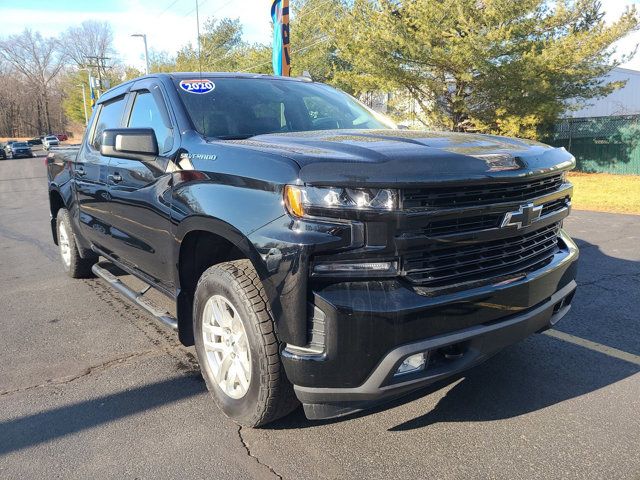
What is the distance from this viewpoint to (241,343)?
2.77 meters

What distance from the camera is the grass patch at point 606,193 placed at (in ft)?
37.5

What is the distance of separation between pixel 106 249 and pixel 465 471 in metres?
3.51

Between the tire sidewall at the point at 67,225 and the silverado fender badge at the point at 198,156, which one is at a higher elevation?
the silverado fender badge at the point at 198,156

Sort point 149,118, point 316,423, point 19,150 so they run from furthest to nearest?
point 19,150, point 149,118, point 316,423

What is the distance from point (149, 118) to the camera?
3787mm

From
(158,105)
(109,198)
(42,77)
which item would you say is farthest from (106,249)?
(42,77)

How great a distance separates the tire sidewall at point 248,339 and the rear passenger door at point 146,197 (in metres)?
0.47

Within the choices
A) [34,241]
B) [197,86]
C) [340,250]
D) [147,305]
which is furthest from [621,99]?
[340,250]

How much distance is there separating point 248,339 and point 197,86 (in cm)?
195

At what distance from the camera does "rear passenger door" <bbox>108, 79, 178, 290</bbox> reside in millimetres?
3316

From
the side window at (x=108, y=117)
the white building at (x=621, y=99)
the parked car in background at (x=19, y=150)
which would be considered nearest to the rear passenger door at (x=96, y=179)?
the side window at (x=108, y=117)

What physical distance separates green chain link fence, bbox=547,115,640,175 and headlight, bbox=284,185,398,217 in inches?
770

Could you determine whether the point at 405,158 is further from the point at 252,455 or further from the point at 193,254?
the point at 252,455

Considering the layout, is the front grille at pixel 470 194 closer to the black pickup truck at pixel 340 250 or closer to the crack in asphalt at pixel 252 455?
the black pickup truck at pixel 340 250
